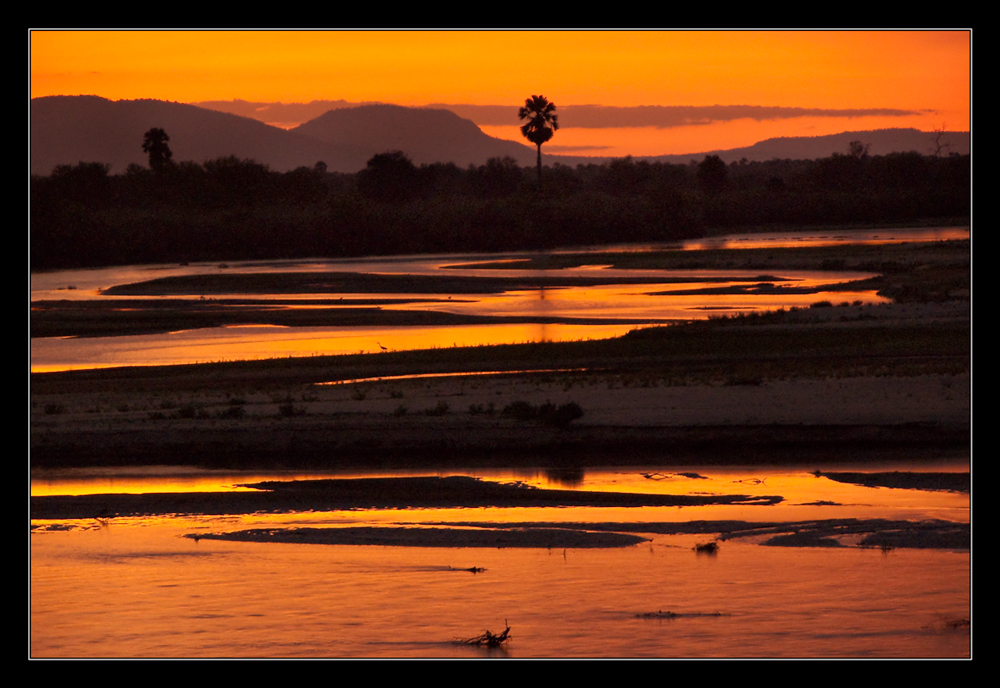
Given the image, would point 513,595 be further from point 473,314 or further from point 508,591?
point 473,314

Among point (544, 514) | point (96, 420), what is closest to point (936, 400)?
point (544, 514)

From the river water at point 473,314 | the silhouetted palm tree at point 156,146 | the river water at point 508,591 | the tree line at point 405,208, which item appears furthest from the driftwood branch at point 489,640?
the silhouetted palm tree at point 156,146

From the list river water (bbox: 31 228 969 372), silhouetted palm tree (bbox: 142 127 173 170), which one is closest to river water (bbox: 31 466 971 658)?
river water (bbox: 31 228 969 372)

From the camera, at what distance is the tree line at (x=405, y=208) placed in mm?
105938

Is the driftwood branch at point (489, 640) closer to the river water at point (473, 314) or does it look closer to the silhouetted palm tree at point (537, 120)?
the river water at point (473, 314)

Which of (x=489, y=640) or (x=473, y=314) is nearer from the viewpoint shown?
(x=489, y=640)

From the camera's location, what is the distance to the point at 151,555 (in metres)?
17.0

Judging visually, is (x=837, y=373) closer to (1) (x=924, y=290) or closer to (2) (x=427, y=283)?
(1) (x=924, y=290)

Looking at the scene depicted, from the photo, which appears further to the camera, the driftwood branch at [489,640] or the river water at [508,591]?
the river water at [508,591]

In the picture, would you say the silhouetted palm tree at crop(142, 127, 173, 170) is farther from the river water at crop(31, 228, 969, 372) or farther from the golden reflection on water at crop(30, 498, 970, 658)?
the golden reflection on water at crop(30, 498, 970, 658)

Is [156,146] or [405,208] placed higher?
[156,146]

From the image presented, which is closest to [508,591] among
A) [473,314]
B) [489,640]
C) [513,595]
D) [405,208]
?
[513,595]

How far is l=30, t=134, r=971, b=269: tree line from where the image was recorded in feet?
348

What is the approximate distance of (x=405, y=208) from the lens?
388 feet
